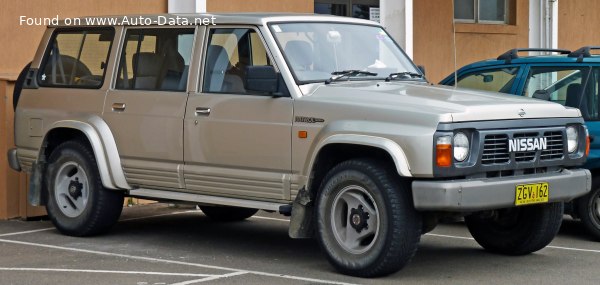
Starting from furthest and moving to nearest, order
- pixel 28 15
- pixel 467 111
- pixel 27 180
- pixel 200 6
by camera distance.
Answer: pixel 200 6 → pixel 28 15 → pixel 27 180 → pixel 467 111

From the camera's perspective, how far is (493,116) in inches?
324

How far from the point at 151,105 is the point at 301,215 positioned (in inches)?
70.6

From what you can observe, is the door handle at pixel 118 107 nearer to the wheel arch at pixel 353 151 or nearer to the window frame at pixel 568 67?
the wheel arch at pixel 353 151

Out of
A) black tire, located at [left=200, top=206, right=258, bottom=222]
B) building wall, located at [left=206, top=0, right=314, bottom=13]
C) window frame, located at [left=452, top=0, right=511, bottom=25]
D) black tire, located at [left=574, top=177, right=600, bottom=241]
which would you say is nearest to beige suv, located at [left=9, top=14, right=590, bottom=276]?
black tire, located at [left=574, top=177, right=600, bottom=241]

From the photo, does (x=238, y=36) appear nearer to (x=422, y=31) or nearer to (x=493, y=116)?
(x=493, y=116)

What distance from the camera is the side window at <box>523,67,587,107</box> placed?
1052cm

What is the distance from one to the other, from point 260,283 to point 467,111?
1.81 metres

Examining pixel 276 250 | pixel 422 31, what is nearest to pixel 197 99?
pixel 276 250

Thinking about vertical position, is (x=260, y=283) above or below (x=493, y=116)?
below

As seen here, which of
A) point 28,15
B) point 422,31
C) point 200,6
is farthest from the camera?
point 422,31

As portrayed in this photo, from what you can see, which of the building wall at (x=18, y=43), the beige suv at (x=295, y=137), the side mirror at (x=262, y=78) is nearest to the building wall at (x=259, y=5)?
the building wall at (x=18, y=43)

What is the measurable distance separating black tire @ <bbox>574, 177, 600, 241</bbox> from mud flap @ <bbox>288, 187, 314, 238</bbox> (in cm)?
284

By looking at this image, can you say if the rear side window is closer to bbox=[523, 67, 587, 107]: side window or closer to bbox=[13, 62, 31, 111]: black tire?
bbox=[523, 67, 587, 107]: side window

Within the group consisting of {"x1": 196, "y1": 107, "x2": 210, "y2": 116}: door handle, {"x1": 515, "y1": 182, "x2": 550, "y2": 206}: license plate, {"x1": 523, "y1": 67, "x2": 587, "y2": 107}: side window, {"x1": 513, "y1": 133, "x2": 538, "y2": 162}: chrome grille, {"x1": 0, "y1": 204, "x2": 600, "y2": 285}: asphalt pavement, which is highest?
{"x1": 523, "y1": 67, "x2": 587, "y2": 107}: side window
